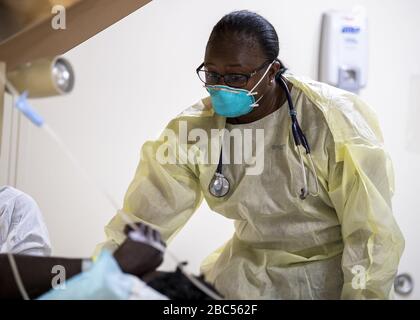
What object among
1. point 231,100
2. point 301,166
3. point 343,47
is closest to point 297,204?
point 301,166

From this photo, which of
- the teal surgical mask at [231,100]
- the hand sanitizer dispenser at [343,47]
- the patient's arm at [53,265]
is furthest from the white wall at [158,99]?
the teal surgical mask at [231,100]

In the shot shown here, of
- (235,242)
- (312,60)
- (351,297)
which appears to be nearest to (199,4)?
(312,60)

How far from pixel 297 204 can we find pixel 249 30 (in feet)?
1.27

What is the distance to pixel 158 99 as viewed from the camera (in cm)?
168

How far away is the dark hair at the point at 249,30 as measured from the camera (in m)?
1.32

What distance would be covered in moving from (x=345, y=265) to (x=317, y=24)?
123cm

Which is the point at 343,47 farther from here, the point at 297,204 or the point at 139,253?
the point at 139,253

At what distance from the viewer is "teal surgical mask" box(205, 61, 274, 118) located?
130 centimetres

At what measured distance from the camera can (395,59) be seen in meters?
2.29

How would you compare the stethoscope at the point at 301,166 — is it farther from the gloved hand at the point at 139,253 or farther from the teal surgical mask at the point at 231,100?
the gloved hand at the point at 139,253

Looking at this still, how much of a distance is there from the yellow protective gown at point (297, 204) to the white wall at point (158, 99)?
0.29 ft

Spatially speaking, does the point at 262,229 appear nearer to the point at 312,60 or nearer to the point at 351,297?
the point at 351,297

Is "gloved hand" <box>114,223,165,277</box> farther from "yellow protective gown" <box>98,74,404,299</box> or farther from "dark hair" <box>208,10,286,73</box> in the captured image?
"dark hair" <box>208,10,286,73</box>

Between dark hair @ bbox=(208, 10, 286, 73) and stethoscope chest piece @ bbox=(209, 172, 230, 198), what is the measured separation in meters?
0.28
